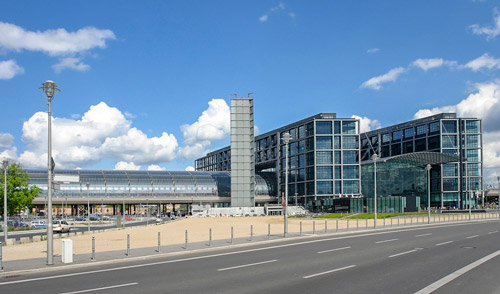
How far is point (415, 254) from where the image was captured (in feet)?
71.5

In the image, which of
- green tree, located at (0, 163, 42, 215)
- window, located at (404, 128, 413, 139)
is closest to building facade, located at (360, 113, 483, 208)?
window, located at (404, 128, 413, 139)

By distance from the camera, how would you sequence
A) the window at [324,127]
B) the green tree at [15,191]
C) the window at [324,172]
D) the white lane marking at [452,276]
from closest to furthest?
the white lane marking at [452,276] → the green tree at [15,191] → the window at [324,172] → the window at [324,127]

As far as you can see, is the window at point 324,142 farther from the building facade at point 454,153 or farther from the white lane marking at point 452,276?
the white lane marking at point 452,276

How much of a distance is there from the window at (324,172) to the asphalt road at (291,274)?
100 meters

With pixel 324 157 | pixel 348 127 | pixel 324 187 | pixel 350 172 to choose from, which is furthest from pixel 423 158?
pixel 324 187

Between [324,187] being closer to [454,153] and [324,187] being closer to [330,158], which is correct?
[330,158]

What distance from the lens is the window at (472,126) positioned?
453 feet

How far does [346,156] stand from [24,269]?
111694 millimetres

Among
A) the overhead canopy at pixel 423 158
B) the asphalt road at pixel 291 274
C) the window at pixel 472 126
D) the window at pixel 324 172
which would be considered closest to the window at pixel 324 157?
the window at pixel 324 172

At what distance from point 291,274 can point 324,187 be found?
10916 cm

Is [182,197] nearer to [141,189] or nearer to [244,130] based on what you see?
[141,189]

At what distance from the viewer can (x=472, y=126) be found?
138250 mm

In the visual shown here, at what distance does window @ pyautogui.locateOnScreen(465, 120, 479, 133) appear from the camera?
138000 millimetres

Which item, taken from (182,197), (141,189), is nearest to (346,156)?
(182,197)
